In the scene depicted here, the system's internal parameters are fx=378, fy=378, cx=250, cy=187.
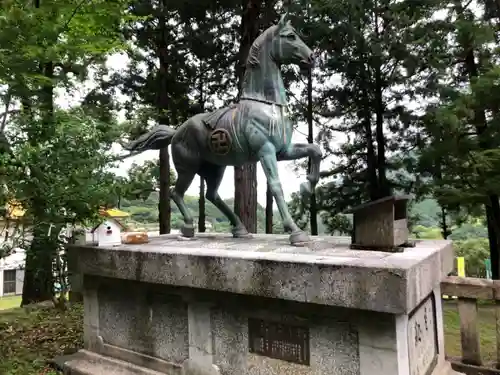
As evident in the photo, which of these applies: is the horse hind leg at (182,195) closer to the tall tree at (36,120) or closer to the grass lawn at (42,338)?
the tall tree at (36,120)

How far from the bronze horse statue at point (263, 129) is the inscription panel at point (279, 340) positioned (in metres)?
0.79

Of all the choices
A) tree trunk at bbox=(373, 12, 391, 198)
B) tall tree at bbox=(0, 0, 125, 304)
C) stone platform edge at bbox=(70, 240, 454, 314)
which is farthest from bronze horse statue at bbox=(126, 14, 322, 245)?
tree trunk at bbox=(373, 12, 391, 198)

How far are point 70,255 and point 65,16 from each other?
122 inches

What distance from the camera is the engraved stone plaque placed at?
270 cm

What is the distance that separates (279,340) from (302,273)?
0.65 metres

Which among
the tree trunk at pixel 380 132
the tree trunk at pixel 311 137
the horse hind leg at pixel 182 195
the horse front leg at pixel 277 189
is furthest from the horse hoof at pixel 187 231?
the tree trunk at pixel 311 137

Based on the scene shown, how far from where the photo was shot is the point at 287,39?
3594 mm

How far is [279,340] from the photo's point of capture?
2881mm

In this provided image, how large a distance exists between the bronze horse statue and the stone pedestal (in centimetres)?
72

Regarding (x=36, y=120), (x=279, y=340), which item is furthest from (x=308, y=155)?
(x=36, y=120)

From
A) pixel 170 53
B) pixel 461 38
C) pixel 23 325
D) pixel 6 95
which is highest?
pixel 170 53

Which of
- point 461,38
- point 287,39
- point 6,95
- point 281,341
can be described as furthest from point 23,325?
point 461,38

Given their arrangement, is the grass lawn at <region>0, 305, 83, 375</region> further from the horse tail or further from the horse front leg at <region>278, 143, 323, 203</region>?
the horse front leg at <region>278, 143, 323, 203</region>

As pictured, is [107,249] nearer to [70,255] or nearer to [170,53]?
[70,255]
